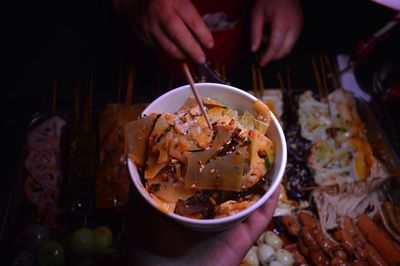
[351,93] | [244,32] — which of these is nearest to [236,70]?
[244,32]

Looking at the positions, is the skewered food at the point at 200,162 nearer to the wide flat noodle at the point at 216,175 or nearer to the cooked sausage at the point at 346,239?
the wide flat noodle at the point at 216,175

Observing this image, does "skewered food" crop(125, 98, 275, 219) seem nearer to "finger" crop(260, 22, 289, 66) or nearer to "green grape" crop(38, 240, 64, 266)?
"green grape" crop(38, 240, 64, 266)

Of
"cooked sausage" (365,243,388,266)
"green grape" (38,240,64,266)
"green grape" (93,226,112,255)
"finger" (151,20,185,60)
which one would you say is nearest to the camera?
"green grape" (38,240,64,266)

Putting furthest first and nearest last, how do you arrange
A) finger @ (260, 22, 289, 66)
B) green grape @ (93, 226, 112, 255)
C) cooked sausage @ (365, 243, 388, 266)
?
Result: finger @ (260, 22, 289, 66) < cooked sausage @ (365, 243, 388, 266) < green grape @ (93, 226, 112, 255)

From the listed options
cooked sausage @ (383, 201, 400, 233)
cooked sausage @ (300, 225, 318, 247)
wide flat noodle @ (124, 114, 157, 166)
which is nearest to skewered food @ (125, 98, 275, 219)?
wide flat noodle @ (124, 114, 157, 166)

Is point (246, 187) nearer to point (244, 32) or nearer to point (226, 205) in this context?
point (226, 205)

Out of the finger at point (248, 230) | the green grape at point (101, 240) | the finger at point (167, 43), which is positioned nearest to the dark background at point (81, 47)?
the finger at point (167, 43)

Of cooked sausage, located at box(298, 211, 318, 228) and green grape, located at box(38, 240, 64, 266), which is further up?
green grape, located at box(38, 240, 64, 266)
